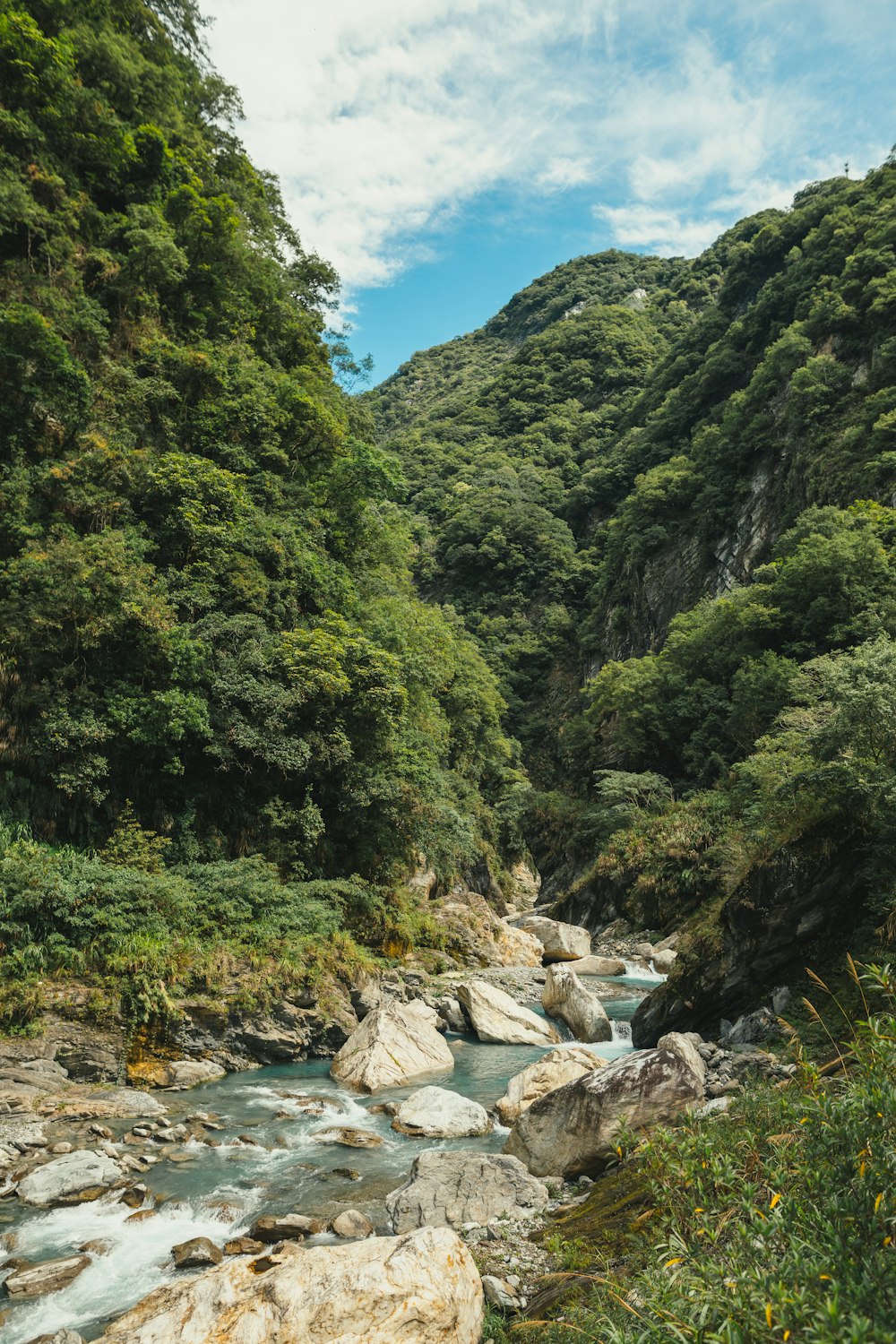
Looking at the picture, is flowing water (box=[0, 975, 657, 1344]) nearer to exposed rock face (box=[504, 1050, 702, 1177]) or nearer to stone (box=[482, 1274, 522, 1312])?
exposed rock face (box=[504, 1050, 702, 1177])

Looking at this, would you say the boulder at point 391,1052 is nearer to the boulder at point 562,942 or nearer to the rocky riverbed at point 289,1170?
the rocky riverbed at point 289,1170

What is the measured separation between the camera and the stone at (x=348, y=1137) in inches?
364

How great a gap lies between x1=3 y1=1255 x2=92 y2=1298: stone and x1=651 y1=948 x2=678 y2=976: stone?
61.0ft

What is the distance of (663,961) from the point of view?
22.2 meters

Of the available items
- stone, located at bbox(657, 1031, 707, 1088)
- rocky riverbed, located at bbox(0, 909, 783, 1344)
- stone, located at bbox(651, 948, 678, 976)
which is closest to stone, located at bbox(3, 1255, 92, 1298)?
rocky riverbed, located at bbox(0, 909, 783, 1344)

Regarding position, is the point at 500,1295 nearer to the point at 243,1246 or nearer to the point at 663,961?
the point at 243,1246

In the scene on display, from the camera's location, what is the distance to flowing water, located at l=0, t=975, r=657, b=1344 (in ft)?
19.4

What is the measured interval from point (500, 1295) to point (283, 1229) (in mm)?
2684

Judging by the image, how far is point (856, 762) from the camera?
9.97 meters

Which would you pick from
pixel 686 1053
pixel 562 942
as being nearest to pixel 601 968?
pixel 562 942

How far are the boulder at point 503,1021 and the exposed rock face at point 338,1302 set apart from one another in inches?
399

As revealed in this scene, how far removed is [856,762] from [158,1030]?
12.0 meters

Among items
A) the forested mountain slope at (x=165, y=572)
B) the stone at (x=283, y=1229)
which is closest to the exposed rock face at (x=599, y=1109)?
the stone at (x=283, y=1229)

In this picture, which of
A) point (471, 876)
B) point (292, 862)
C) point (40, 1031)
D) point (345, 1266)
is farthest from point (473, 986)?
point (471, 876)
